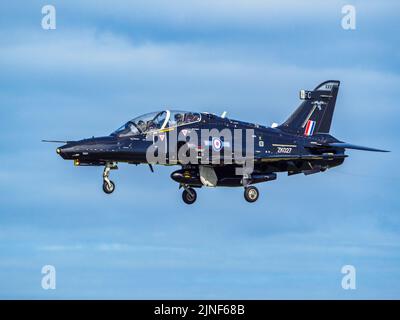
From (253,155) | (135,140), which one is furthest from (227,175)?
(135,140)

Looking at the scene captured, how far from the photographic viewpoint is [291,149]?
199ft

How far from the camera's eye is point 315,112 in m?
64.6

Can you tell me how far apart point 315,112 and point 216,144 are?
832cm

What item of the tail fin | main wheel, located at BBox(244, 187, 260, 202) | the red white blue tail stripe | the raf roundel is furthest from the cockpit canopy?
the red white blue tail stripe

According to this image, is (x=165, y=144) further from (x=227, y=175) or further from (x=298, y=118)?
(x=298, y=118)

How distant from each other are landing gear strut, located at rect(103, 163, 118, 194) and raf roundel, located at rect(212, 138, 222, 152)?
4721mm

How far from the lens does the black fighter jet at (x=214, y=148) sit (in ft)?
185

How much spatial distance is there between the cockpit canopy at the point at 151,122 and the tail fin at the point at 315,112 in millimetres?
7636

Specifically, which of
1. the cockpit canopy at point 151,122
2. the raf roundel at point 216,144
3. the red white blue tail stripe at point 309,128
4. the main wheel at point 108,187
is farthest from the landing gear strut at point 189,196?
the red white blue tail stripe at point 309,128

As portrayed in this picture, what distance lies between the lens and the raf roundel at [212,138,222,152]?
58.2m

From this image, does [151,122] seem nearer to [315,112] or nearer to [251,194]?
[251,194]

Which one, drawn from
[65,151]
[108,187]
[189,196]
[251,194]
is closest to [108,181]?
[108,187]

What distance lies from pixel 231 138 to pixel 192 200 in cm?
406

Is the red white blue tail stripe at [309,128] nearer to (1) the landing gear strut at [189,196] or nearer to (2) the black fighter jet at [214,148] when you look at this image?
(2) the black fighter jet at [214,148]
